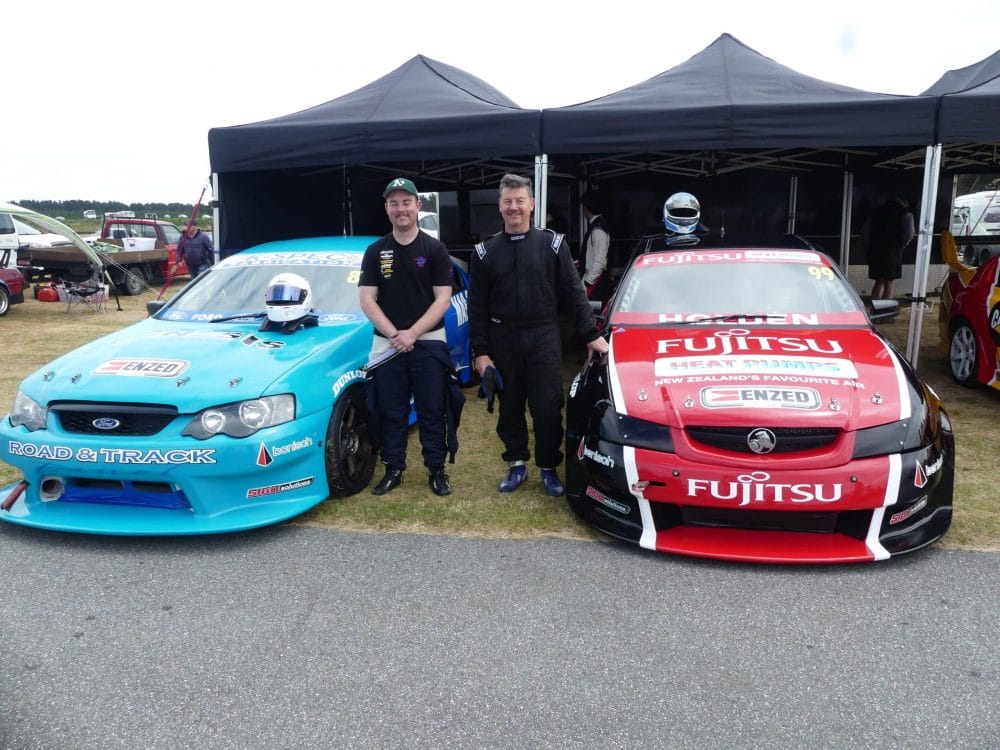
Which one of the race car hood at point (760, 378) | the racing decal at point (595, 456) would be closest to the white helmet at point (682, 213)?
the race car hood at point (760, 378)

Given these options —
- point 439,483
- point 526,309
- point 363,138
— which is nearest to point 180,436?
point 439,483

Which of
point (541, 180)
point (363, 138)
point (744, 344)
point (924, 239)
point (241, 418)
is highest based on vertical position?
point (363, 138)

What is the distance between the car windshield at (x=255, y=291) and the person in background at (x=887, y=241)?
8.09 metres

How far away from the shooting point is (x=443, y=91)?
686 centimetres

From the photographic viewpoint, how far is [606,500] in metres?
3.28

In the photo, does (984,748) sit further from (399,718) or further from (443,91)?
(443,91)

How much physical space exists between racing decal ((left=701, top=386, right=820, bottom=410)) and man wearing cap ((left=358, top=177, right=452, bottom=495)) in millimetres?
1434

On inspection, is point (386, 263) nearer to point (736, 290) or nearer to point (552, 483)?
point (552, 483)

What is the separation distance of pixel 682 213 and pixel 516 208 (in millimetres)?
2416

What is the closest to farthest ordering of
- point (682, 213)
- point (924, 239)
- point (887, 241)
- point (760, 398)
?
point (760, 398) < point (682, 213) < point (924, 239) < point (887, 241)

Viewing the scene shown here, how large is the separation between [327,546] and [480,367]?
119 cm

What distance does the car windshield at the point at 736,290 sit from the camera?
13.4ft

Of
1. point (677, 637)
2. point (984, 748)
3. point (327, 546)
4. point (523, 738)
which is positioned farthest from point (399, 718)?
point (984, 748)

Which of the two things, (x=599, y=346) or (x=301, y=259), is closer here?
(x=599, y=346)
